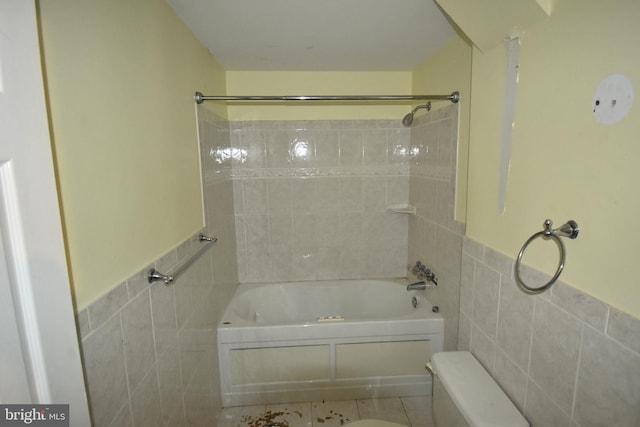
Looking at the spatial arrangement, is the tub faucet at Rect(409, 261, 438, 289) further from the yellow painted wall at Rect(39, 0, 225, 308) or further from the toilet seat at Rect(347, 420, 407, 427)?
the yellow painted wall at Rect(39, 0, 225, 308)

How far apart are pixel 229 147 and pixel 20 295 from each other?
6.15 ft

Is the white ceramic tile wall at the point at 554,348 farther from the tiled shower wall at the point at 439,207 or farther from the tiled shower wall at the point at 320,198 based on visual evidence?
the tiled shower wall at the point at 320,198

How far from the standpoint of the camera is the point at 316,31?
1531 mm

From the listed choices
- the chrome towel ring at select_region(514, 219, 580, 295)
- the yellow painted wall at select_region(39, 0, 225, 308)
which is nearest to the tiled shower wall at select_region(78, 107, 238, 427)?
the yellow painted wall at select_region(39, 0, 225, 308)

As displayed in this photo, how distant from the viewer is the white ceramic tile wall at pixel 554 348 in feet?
2.25

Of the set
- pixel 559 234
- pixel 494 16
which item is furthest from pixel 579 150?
pixel 494 16

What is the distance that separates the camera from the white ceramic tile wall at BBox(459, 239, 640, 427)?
0.68 m

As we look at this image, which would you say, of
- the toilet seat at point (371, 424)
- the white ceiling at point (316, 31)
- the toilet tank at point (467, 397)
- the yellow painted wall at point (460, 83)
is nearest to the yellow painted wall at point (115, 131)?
the white ceiling at point (316, 31)

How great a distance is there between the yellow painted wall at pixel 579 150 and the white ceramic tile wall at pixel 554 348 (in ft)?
0.20

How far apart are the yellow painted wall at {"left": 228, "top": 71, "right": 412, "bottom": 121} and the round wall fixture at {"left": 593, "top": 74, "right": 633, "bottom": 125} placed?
167cm

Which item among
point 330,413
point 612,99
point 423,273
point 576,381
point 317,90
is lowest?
point 330,413

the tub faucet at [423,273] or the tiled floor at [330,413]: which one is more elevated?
the tub faucet at [423,273]

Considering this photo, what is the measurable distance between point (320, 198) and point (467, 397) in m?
1.64

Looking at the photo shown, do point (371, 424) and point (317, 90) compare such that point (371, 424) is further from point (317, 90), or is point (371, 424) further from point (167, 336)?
point (317, 90)
